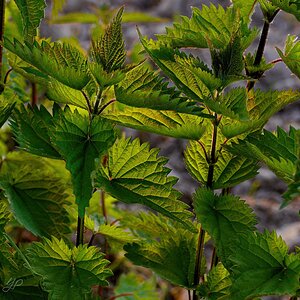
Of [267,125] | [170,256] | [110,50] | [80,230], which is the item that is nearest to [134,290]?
[170,256]

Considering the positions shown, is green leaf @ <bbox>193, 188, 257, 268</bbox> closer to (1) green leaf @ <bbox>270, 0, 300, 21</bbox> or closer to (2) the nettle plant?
(2) the nettle plant

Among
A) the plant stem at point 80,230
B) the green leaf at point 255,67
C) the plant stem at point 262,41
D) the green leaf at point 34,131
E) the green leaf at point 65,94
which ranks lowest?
the plant stem at point 80,230

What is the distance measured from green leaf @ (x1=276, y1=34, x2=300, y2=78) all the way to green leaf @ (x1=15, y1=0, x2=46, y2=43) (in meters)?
0.39

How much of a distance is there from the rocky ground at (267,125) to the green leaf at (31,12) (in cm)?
118

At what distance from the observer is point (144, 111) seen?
3.91ft

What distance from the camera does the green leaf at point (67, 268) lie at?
1135mm

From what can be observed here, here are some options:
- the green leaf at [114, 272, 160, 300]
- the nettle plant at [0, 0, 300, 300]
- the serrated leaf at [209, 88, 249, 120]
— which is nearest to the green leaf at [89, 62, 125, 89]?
the nettle plant at [0, 0, 300, 300]

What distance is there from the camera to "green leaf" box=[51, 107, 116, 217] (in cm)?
109

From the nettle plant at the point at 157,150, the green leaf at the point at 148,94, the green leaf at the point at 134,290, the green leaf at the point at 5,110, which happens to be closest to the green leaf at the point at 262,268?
the nettle plant at the point at 157,150

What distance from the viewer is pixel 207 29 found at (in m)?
1.25

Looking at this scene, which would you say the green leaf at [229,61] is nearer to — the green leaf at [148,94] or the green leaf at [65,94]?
the green leaf at [148,94]

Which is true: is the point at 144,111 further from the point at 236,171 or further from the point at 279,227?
the point at 279,227

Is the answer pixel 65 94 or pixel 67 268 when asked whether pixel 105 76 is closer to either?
pixel 65 94

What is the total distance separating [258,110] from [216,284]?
11.8 inches
